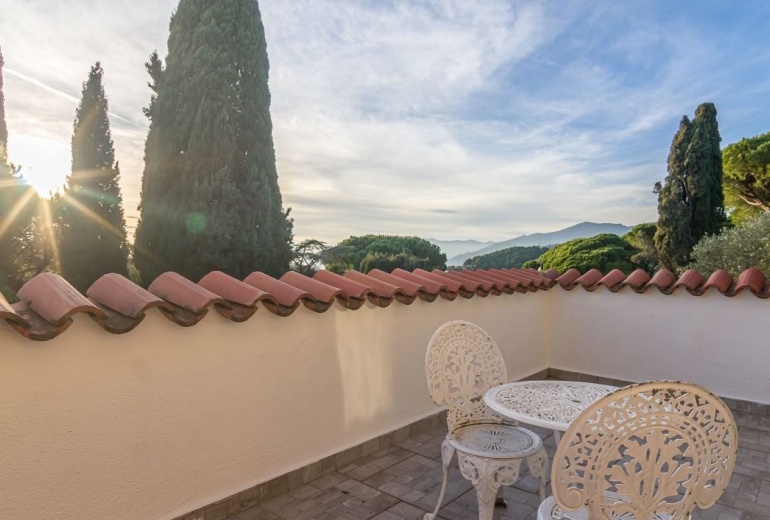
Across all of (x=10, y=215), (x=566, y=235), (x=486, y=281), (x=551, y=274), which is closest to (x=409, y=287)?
(x=486, y=281)

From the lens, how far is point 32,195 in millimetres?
8164

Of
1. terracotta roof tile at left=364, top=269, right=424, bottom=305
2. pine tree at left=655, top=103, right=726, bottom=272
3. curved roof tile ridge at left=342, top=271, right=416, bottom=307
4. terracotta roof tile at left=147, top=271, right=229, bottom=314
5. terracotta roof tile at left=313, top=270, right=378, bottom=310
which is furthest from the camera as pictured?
pine tree at left=655, top=103, right=726, bottom=272

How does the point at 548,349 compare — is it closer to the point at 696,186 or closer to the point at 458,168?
the point at 458,168

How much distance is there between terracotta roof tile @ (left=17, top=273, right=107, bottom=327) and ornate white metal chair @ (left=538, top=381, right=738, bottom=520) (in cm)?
203

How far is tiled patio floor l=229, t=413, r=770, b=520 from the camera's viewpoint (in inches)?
105

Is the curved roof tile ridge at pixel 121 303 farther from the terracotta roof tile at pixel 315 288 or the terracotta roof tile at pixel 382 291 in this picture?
the terracotta roof tile at pixel 382 291

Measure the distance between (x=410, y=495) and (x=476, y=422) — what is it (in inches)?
25.7

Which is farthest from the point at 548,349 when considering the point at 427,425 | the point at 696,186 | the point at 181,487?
the point at 696,186

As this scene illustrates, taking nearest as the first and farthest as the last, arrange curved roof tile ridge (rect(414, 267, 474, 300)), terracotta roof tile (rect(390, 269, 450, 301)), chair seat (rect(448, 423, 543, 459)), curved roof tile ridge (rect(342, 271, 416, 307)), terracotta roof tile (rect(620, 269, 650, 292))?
chair seat (rect(448, 423, 543, 459)) < curved roof tile ridge (rect(342, 271, 416, 307)) < terracotta roof tile (rect(390, 269, 450, 301)) < curved roof tile ridge (rect(414, 267, 474, 300)) < terracotta roof tile (rect(620, 269, 650, 292))

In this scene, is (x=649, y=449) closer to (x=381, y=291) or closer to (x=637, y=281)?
(x=381, y=291)

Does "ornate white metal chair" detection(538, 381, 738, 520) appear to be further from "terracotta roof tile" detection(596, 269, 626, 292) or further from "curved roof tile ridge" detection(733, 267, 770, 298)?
"terracotta roof tile" detection(596, 269, 626, 292)

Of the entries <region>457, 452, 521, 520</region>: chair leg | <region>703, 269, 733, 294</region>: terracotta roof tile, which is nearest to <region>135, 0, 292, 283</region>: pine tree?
<region>703, 269, 733, 294</region>: terracotta roof tile

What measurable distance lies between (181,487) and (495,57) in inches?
321

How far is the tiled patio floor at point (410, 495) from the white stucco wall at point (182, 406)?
0.68 ft
